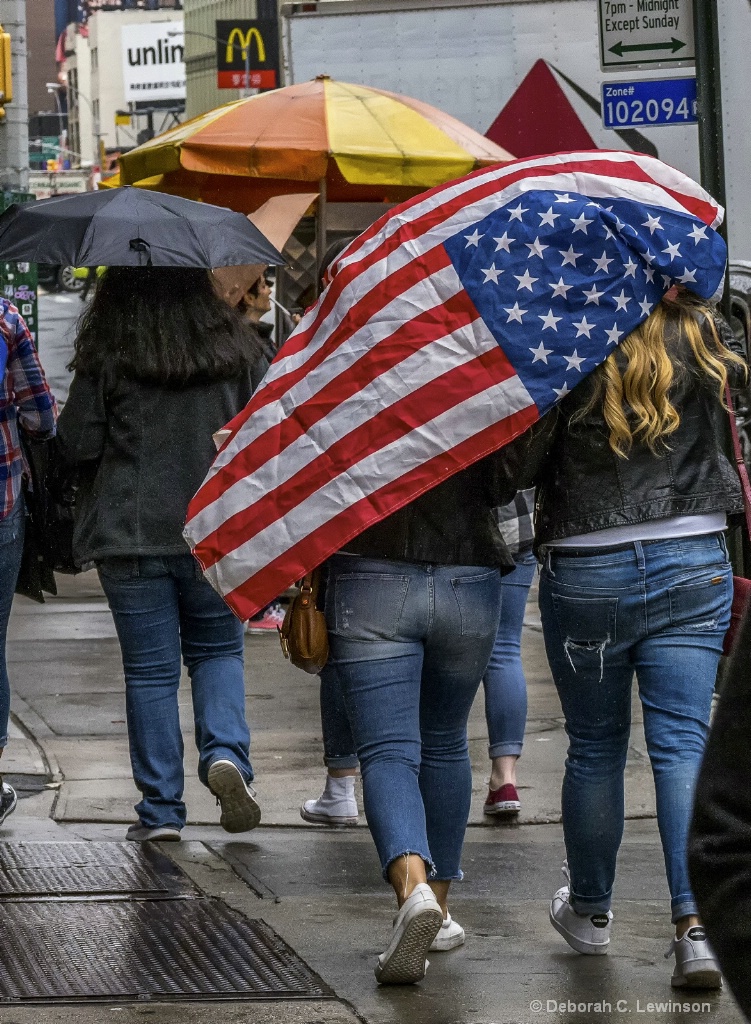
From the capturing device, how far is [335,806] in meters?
6.14

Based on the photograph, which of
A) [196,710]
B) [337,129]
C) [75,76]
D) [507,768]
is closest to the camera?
[196,710]

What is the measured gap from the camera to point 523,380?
4227mm

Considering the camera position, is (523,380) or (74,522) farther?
(74,522)

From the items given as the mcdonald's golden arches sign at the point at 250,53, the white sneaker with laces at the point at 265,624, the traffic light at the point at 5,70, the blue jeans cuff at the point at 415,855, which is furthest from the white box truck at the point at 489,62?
the mcdonald's golden arches sign at the point at 250,53

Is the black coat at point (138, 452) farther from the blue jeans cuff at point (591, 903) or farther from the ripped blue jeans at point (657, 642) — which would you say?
the blue jeans cuff at point (591, 903)

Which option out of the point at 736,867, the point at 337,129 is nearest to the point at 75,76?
the point at 337,129

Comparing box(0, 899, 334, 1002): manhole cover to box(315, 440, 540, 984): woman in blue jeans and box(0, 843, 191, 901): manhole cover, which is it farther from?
box(315, 440, 540, 984): woman in blue jeans

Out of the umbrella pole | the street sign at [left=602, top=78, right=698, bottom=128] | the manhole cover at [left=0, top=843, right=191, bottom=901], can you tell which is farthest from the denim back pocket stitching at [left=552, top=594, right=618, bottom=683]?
the umbrella pole

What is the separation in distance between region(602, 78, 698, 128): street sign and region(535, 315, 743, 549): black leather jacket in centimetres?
419

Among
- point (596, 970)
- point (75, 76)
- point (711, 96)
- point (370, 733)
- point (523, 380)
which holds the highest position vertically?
point (75, 76)

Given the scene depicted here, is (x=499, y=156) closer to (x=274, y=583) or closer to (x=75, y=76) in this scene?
(x=274, y=583)

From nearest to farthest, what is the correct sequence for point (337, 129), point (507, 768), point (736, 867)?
point (736, 867) < point (507, 768) < point (337, 129)

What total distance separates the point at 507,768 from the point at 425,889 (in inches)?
84.4

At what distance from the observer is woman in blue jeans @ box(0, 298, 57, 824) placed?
5.77 metres
